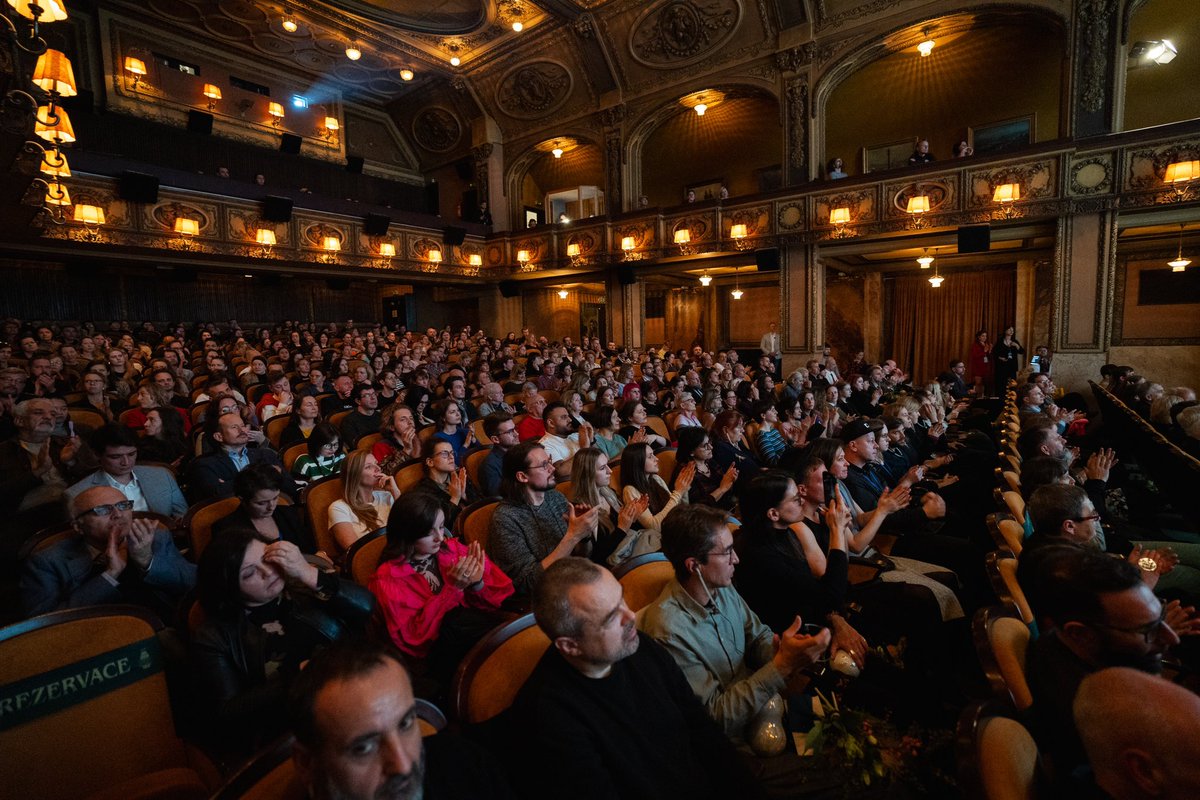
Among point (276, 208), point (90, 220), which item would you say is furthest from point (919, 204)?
point (90, 220)

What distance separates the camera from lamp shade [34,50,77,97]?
386cm

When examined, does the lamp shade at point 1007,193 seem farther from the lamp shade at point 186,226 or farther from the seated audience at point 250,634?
the lamp shade at point 186,226

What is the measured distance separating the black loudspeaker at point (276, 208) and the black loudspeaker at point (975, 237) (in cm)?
1302

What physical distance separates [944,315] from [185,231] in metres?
16.3

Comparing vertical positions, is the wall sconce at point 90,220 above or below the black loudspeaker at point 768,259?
above

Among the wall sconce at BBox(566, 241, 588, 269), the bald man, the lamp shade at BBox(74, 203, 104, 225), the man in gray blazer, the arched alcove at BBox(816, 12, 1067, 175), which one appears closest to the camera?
the bald man

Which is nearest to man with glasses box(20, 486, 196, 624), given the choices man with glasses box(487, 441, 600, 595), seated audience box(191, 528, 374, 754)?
seated audience box(191, 528, 374, 754)

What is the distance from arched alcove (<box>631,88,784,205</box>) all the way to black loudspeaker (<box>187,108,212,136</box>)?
34.5 feet

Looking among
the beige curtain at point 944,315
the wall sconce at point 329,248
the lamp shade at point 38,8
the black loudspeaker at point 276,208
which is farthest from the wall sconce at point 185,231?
the beige curtain at point 944,315

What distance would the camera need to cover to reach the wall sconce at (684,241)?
12.2 meters

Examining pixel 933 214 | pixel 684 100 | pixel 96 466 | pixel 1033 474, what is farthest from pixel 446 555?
pixel 684 100

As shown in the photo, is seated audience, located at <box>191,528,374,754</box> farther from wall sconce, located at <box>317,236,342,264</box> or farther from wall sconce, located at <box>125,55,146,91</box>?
wall sconce, located at <box>125,55,146,91</box>

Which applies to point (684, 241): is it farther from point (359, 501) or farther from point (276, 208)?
point (359, 501)

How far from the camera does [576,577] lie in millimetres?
1343
